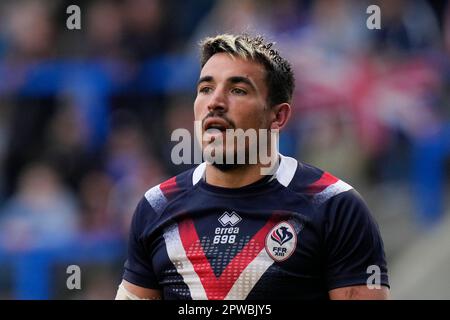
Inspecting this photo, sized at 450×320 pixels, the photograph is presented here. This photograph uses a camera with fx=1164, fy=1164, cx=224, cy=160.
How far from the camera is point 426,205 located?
9.17m

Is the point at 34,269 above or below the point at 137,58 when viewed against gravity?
below

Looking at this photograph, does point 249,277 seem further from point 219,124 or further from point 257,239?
point 219,124

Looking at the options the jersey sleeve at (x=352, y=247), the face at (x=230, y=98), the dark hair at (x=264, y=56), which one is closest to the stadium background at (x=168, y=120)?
the dark hair at (x=264, y=56)

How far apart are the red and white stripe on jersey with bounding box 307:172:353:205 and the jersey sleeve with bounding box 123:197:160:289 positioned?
0.69 meters

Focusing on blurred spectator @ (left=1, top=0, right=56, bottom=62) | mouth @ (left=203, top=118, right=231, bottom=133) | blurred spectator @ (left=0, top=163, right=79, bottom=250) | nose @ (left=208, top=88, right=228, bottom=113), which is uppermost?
blurred spectator @ (left=1, top=0, right=56, bottom=62)

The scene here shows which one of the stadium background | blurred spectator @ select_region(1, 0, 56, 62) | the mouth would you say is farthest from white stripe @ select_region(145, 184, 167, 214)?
blurred spectator @ select_region(1, 0, 56, 62)

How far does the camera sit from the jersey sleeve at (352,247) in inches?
175

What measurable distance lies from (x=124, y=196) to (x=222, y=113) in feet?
16.1

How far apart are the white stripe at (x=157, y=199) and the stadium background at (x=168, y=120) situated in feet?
12.5

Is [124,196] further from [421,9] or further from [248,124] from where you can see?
[248,124]

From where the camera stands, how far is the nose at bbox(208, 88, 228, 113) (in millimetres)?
4613

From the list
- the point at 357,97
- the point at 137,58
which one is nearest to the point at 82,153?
the point at 137,58

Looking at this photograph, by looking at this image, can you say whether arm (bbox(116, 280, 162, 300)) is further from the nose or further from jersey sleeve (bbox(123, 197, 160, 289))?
the nose

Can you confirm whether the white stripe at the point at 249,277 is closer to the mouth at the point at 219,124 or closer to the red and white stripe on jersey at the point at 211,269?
the red and white stripe on jersey at the point at 211,269
